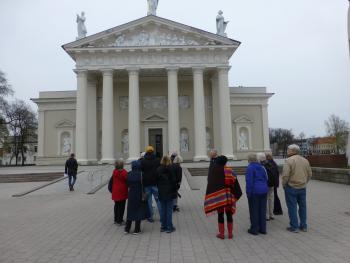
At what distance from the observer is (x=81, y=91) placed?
35.4 m

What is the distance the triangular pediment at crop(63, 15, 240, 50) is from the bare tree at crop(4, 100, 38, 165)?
2573cm

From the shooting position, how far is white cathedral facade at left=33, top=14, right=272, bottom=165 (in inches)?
1390

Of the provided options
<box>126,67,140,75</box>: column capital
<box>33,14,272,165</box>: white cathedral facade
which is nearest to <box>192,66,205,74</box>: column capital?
<box>33,14,272,165</box>: white cathedral facade

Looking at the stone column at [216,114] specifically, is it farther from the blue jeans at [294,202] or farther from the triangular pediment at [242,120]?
the blue jeans at [294,202]

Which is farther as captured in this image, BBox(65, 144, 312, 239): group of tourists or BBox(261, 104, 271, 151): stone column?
BBox(261, 104, 271, 151): stone column

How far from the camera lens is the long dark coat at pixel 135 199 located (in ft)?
26.6

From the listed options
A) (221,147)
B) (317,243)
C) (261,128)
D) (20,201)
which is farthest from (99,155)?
(317,243)

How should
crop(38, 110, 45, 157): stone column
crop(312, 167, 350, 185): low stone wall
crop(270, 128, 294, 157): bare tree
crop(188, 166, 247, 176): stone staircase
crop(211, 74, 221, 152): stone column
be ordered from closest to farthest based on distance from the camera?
crop(312, 167, 350, 185): low stone wall
crop(188, 166, 247, 176): stone staircase
crop(211, 74, 221, 152): stone column
crop(38, 110, 45, 157): stone column
crop(270, 128, 294, 157): bare tree

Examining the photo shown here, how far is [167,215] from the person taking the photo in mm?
8250

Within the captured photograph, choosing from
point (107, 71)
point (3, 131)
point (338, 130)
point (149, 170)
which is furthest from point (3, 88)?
point (338, 130)

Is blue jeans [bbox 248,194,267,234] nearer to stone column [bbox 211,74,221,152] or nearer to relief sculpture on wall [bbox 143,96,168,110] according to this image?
stone column [bbox 211,74,221,152]

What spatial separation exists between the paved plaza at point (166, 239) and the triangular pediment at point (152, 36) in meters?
26.4

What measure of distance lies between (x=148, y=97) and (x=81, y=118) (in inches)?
338

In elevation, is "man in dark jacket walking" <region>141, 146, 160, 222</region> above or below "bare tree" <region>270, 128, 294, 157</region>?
below
